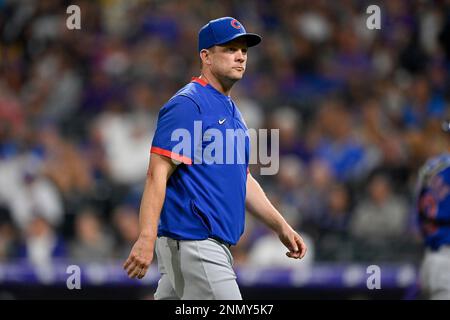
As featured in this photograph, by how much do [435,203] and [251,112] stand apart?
4.25 meters

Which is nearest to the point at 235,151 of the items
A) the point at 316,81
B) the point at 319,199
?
the point at 319,199

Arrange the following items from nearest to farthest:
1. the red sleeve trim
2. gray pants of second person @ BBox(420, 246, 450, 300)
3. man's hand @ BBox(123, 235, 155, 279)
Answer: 1. man's hand @ BBox(123, 235, 155, 279)
2. the red sleeve trim
3. gray pants of second person @ BBox(420, 246, 450, 300)

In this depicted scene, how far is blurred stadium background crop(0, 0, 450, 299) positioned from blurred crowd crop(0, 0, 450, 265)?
0.06 feet

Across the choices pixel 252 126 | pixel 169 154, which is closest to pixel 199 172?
pixel 169 154

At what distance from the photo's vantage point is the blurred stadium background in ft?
27.2

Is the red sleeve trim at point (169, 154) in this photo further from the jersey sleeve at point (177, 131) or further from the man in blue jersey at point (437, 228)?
the man in blue jersey at point (437, 228)

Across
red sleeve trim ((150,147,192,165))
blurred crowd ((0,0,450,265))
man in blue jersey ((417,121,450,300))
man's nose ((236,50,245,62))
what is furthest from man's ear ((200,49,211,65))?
blurred crowd ((0,0,450,265))

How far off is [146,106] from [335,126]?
2145 millimetres

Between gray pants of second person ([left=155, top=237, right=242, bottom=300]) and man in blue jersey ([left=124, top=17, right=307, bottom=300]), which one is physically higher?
man in blue jersey ([left=124, top=17, right=307, bottom=300])

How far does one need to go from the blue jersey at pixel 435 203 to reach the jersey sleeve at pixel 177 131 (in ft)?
7.88

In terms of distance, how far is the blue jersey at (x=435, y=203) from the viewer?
623 centimetres

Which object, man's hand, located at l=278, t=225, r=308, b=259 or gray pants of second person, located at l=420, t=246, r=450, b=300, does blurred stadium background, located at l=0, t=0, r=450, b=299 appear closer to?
gray pants of second person, located at l=420, t=246, r=450, b=300

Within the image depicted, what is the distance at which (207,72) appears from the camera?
479 centimetres
